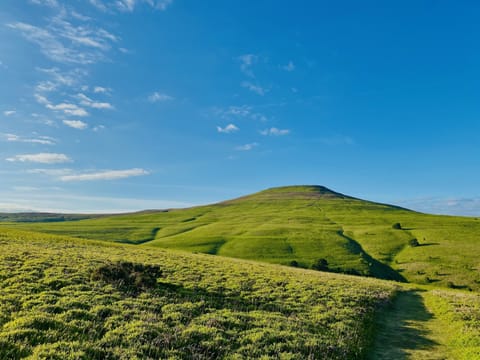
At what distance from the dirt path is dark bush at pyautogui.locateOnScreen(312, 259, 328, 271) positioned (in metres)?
53.5

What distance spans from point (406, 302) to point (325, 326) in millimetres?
18061

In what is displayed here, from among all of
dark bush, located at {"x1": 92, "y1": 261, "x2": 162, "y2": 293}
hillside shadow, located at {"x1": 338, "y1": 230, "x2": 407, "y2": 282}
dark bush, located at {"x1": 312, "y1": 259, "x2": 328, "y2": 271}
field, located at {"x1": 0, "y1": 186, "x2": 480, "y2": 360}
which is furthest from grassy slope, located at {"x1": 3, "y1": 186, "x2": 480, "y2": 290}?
dark bush, located at {"x1": 92, "y1": 261, "x2": 162, "y2": 293}

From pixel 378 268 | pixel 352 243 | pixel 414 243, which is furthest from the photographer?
pixel 352 243

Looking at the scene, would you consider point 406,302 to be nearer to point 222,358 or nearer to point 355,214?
point 222,358

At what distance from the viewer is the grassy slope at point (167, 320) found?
12.4m

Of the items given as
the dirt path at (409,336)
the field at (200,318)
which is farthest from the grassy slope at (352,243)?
the dirt path at (409,336)

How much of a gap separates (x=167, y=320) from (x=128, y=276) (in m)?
9.78

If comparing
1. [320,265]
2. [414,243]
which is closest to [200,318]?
[320,265]

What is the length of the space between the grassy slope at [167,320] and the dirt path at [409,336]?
86 centimetres

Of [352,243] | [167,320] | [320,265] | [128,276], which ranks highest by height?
[128,276]

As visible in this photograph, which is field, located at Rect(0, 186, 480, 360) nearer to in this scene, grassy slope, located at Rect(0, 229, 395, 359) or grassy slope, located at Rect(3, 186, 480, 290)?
grassy slope, located at Rect(0, 229, 395, 359)

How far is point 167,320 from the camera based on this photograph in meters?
16.3

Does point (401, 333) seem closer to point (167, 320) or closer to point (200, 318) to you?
point (200, 318)

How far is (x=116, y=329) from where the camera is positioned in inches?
547
